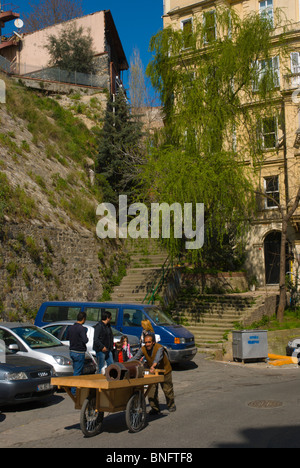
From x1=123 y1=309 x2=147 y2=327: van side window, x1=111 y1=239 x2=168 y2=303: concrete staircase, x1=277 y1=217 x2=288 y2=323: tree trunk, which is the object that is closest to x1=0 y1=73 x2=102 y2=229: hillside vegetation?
x1=111 y1=239 x2=168 y2=303: concrete staircase

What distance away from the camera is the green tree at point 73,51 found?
123 ft

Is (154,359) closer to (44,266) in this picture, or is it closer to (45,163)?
(44,266)

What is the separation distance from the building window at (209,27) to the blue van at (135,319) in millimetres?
14184

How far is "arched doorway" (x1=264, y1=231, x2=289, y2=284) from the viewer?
86.7 ft

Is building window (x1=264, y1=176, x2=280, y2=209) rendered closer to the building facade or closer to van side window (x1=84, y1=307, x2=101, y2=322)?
van side window (x1=84, y1=307, x2=101, y2=322)

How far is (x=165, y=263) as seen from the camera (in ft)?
78.9

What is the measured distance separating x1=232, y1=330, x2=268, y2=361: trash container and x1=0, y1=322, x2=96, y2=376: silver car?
265 inches

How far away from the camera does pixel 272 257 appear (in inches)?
1048

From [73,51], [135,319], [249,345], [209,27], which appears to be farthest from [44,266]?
[73,51]

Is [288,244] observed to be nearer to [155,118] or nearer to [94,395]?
[94,395]

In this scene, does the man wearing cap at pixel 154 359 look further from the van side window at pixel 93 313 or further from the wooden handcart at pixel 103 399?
the van side window at pixel 93 313

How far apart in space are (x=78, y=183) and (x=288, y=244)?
40.5 ft

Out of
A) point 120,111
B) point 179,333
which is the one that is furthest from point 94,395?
point 120,111

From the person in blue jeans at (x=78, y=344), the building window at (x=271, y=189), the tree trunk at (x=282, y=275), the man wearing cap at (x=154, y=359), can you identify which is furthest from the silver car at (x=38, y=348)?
the building window at (x=271, y=189)
